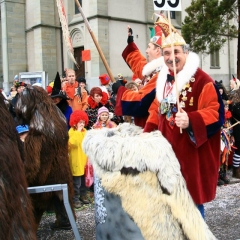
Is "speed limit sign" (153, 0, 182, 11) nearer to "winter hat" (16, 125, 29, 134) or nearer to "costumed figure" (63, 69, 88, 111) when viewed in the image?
"winter hat" (16, 125, 29, 134)

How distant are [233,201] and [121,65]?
50.2ft

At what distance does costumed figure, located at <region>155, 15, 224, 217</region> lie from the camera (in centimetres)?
264

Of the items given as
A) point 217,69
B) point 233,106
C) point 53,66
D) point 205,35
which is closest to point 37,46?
point 53,66

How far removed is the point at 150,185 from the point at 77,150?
3.14m

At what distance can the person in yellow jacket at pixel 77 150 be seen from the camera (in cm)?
545

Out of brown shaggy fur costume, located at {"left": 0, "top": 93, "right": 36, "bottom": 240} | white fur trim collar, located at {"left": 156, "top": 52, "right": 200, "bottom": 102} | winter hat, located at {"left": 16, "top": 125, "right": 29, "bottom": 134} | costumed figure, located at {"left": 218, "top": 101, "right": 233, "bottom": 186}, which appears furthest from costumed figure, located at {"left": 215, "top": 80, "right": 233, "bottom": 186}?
brown shaggy fur costume, located at {"left": 0, "top": 93, "right": 36, "bottom": 240}

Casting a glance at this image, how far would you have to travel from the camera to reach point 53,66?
21.5 meters

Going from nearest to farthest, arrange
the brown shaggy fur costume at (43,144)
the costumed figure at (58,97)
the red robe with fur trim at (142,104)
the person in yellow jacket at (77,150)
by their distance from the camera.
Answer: the red robe with fur trim at (142,104) → the brown shaggy fur costume at (43,144) → the costumed figure at (58,97) → the person in yellow jacket at (77,150)

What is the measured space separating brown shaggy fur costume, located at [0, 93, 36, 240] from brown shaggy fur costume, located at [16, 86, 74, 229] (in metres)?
1.84

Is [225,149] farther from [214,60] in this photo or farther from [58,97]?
[214,60]

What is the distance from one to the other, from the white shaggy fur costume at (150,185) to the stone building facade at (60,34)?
52.4 ft

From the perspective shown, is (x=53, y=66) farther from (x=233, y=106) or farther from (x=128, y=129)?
(x=128, y=129)

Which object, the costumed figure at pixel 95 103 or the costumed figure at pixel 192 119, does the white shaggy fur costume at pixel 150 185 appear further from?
the costumed figure at pixel 95 103

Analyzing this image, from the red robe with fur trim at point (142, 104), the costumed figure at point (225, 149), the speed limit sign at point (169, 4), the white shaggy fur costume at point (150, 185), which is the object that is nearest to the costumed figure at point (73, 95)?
the costumed figure at point (225, 149)
